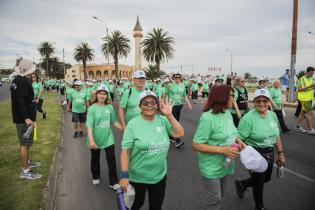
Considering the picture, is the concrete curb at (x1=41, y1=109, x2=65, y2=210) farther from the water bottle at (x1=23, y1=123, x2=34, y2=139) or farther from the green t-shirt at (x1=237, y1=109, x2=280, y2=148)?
the green t-shirt at (x1=237, y1=109, x2=280, y2=148)

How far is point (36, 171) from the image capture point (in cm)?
551

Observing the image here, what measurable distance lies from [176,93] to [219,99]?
5416 millimetres

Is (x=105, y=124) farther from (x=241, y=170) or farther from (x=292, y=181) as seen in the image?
(x=292, y=181)

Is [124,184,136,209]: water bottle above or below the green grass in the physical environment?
above

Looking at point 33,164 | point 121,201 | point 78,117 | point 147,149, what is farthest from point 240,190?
point 78,117

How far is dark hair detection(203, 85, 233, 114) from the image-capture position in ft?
10.3

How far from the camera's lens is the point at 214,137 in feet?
→ 10.2

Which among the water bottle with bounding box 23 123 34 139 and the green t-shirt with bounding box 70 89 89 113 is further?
the green t-shirt with bounding box 70 89 89 113

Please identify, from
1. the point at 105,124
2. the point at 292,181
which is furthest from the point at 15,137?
the point at 292,181

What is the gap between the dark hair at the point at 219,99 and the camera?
315 centimetres

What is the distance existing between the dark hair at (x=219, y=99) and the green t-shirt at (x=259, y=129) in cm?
71

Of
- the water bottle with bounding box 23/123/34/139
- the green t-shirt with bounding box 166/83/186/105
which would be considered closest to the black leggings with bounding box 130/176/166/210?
the water bottle with bounding box 23/123/34/139

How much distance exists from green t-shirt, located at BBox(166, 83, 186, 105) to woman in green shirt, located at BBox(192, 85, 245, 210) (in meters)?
5.27

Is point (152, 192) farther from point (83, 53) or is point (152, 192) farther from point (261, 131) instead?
point (83, 53)
